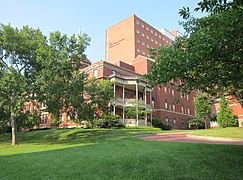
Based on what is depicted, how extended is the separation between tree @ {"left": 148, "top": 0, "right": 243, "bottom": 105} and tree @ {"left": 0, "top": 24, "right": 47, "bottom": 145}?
1420cm

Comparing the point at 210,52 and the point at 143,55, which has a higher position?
the point at 143,55

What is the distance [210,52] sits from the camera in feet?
15.7

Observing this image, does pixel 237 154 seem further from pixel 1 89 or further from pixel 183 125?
pixel 183 125

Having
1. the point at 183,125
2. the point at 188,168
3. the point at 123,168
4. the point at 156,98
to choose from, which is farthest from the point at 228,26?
the point at 183,125

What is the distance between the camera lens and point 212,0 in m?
3.99

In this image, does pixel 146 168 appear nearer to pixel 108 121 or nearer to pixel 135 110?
pixel 108 121

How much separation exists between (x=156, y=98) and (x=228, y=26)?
130 feet

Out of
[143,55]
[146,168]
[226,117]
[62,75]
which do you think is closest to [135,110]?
[226,117]

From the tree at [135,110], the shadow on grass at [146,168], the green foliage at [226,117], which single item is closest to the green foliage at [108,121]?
the tree at [135,110]

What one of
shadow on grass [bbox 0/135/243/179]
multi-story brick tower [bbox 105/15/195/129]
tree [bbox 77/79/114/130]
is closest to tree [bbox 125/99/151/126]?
multi-story brick tower [bbox 105/15/195/129]

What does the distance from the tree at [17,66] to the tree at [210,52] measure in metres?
14.2

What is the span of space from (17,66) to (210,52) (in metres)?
19.9

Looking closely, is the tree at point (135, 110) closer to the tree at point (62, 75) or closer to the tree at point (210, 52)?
the tree at point (62, 75)

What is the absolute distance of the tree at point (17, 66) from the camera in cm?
1712
